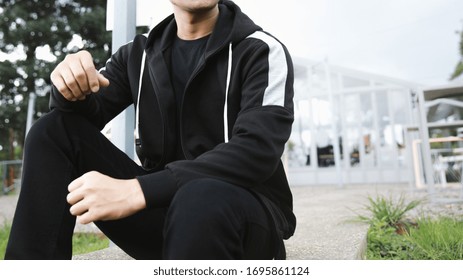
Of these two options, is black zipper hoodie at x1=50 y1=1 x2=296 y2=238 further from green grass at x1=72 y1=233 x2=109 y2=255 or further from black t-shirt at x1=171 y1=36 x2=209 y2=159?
green grass at x1=72 y1=233 x2=109 y2=255

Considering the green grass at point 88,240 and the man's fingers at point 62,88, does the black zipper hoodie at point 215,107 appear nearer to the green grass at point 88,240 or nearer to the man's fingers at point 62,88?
the man's fingers at point 62,88

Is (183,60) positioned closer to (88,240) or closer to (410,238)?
(410,238)

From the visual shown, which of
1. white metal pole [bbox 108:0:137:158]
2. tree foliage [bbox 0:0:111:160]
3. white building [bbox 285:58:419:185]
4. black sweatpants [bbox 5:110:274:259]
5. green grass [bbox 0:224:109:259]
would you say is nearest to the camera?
black sweatpants [bbox 5:110:274:259]

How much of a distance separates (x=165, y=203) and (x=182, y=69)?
1.25 ft

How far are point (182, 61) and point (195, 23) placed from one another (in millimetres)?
92

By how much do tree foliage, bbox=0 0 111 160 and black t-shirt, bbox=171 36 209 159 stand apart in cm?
→ 461

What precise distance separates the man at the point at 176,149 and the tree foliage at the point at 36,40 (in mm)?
4634

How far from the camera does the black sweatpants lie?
528mm

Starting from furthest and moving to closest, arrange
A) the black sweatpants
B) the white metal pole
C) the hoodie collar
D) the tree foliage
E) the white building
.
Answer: the white building → the tree foliage → the white metal pole → the hoodie collar → the black sweatpants

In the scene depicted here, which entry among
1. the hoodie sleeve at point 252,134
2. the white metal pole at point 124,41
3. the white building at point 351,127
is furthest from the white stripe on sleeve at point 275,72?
the white building at point 351,127

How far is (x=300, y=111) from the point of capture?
7086 millimetres

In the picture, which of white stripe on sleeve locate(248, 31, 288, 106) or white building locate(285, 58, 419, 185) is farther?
white building locate(285, 58, 419, 185)

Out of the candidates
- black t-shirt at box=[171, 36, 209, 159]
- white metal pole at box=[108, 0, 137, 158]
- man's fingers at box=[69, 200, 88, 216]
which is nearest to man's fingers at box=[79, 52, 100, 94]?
black t-shirt at box=[171, 36, 209, 159]

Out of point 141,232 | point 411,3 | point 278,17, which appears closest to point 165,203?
point 141,232
